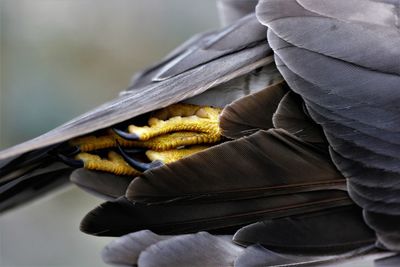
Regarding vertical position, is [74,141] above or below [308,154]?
above

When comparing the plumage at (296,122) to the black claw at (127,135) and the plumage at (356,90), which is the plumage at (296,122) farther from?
the black claw at (127,135)

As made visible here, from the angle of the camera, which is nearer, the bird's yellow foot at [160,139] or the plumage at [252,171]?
the plumage at [252,171]

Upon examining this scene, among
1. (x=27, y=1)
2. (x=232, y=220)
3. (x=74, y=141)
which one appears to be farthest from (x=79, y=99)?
(x=232, y=220)

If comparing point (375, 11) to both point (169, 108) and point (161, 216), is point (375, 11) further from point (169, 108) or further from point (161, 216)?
point (161, 216)

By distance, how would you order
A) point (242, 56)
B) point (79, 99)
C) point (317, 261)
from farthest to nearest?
point (79, 99) < point (242, 56) < point (317, 261)

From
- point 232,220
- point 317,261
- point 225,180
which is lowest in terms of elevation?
point 317,261

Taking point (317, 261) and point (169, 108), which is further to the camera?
point (169, 108)

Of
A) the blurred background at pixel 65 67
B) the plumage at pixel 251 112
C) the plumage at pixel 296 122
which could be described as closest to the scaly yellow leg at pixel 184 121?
the plumage at pixel 251 112

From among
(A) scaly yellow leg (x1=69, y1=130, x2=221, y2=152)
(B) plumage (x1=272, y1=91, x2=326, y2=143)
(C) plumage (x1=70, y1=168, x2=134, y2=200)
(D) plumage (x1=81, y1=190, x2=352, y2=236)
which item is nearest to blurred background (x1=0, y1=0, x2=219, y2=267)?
(C) plumage (x1=70, y1=168, x2=134, y2=200)

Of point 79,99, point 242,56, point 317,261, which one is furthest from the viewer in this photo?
point 79,99
